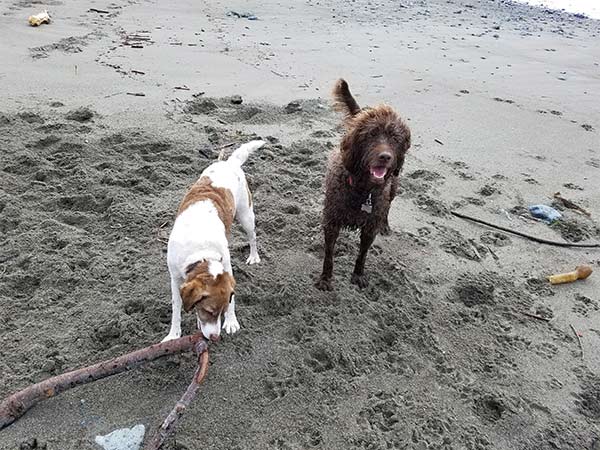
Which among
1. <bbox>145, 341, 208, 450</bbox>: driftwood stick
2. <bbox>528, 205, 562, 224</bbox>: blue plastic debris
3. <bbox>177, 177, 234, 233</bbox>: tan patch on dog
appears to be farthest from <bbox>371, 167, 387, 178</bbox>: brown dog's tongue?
<bbox>528, 205, 562, 224</bbox>: blue plastic debris

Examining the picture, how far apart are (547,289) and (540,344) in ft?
2.35

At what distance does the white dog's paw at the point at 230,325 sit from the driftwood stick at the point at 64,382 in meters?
0.69

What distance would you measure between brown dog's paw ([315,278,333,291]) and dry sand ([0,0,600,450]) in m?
0.06

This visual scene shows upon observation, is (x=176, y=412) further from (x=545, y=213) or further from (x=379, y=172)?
(x=545, y=213)

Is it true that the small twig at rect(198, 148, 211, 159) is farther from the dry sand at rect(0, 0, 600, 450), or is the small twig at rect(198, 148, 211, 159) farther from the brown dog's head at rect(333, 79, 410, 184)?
the brown dog's head at rect(333, 79, 410, 184)

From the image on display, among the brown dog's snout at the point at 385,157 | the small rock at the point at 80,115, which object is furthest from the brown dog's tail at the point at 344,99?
the small rock at the point at 80,115

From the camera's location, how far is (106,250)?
162 inches

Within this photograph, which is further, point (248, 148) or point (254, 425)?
point (248, 148)

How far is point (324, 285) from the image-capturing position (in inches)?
160

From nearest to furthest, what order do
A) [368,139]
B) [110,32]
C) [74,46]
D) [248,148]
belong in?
[368,139], [248,148], [74,46], [110,32]

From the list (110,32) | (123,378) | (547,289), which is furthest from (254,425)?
(110,32)

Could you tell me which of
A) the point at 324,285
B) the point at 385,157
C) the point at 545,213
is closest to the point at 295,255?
the point at 324,285

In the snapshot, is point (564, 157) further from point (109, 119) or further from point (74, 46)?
point (74, 46)

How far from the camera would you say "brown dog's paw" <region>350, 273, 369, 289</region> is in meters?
4.13
